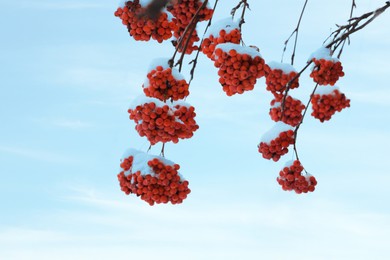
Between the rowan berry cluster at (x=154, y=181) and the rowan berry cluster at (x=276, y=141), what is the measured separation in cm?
118

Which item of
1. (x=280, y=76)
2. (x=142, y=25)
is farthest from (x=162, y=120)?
(x=280, y=76)

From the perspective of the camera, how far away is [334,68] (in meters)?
3.44

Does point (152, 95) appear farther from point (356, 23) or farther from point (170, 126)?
point (356, 23)

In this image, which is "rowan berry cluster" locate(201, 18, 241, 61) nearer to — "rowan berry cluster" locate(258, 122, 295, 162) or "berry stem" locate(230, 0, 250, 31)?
"berry stem" locate(230, 0, 250, 31)

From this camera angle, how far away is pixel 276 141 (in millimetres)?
3754

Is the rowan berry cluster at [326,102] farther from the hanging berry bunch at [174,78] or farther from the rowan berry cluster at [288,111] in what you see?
the hanging berry bunch at [174,78]

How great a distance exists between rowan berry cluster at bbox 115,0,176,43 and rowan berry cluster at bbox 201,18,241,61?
0.20 metres

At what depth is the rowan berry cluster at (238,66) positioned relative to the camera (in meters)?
2.46

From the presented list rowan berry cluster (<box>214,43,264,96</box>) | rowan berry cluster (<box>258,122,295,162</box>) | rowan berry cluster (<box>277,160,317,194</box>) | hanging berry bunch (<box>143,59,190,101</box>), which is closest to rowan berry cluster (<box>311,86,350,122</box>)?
rowan berry cluster (<box>258,122,295,162</box>)

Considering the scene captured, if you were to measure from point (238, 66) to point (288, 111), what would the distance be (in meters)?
1.47

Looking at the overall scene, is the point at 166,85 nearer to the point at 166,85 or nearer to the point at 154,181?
the point at 166,85

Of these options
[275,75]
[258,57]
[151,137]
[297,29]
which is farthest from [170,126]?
[297,29]

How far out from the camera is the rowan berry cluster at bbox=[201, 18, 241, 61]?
2.70m

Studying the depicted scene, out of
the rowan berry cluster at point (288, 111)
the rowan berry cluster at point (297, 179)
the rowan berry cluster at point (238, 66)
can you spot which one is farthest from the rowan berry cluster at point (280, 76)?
the rowan berry cluster at point (238, 66)
